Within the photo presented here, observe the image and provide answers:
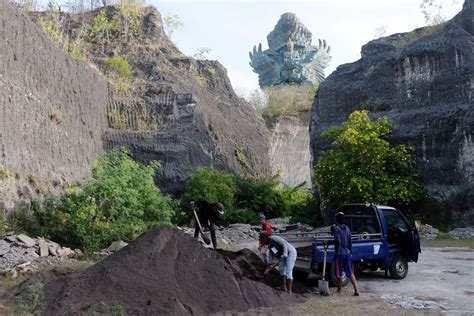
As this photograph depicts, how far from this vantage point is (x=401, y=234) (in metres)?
11.1

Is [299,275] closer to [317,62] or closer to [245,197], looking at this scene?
[245,197]

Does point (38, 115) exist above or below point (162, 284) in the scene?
above

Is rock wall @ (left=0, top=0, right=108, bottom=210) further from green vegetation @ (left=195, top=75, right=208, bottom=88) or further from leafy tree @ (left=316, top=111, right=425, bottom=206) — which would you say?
leafy tree @ (left=316, top=111, right=425, bottom=206)

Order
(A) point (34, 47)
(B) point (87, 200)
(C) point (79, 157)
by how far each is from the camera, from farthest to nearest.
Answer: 1. (C) point (79, 157)
2. (A) point (34, 47)
3. (B) point (87, 200)

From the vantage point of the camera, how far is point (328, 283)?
9523mm

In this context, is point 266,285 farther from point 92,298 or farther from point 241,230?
point 241,230

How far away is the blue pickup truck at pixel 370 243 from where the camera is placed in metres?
9.78

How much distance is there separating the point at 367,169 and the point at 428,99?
16.1 feet

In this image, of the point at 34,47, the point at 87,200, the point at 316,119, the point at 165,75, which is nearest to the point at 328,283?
the point at 87,200

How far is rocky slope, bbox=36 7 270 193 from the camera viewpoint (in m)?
26.1

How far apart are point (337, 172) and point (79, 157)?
1092 cm

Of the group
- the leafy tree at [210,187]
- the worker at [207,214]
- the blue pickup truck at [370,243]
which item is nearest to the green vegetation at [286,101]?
the leafy tree at [210,187]

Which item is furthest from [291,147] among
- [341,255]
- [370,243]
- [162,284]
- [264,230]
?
[162,284]

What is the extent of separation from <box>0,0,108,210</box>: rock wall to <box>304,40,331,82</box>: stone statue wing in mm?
36871
